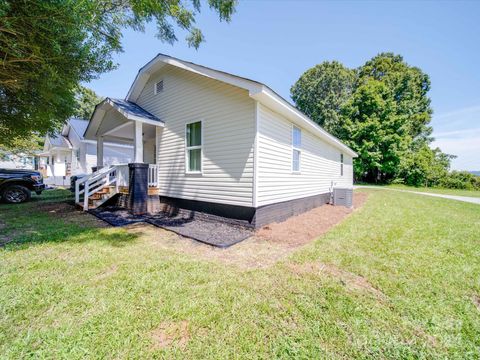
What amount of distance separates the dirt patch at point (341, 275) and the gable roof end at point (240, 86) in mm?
3743

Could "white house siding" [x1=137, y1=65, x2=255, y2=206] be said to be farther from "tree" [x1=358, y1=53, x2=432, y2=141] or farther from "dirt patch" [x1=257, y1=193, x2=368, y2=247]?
"tree" [x1=358, y1=53, x2=432, y2=141]

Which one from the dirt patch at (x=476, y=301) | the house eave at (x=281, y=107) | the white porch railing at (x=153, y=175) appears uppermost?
the house eave at (x=281, y=107)

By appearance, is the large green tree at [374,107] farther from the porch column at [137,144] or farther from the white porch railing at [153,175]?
the porch column at [137,144]

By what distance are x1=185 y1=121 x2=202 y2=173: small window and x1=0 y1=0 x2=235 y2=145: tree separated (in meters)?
3.00

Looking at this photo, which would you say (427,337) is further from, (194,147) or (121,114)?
(121,114)

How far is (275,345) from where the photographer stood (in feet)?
5.86

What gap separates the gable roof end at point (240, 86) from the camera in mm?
4680

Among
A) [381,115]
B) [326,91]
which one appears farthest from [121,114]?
[326,91]

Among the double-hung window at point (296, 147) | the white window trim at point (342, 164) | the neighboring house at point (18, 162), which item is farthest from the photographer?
the neighboring house at point (18, 162)

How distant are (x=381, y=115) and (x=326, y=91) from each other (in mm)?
8287

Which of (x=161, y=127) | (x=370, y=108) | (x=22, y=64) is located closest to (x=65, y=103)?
(x=22, y=64)

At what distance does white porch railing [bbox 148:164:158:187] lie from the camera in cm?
775

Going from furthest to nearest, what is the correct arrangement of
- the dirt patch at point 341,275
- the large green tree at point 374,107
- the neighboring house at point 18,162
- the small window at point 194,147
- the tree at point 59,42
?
the large green tree at point 374,107 < the neighboring house at point 18,162 < the small window at point 194,147 < the tree at point 59,42 < the dirt patch at point 341,275

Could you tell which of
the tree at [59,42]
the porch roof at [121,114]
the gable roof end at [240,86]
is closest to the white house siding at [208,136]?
the gable roof end at [240,86]
